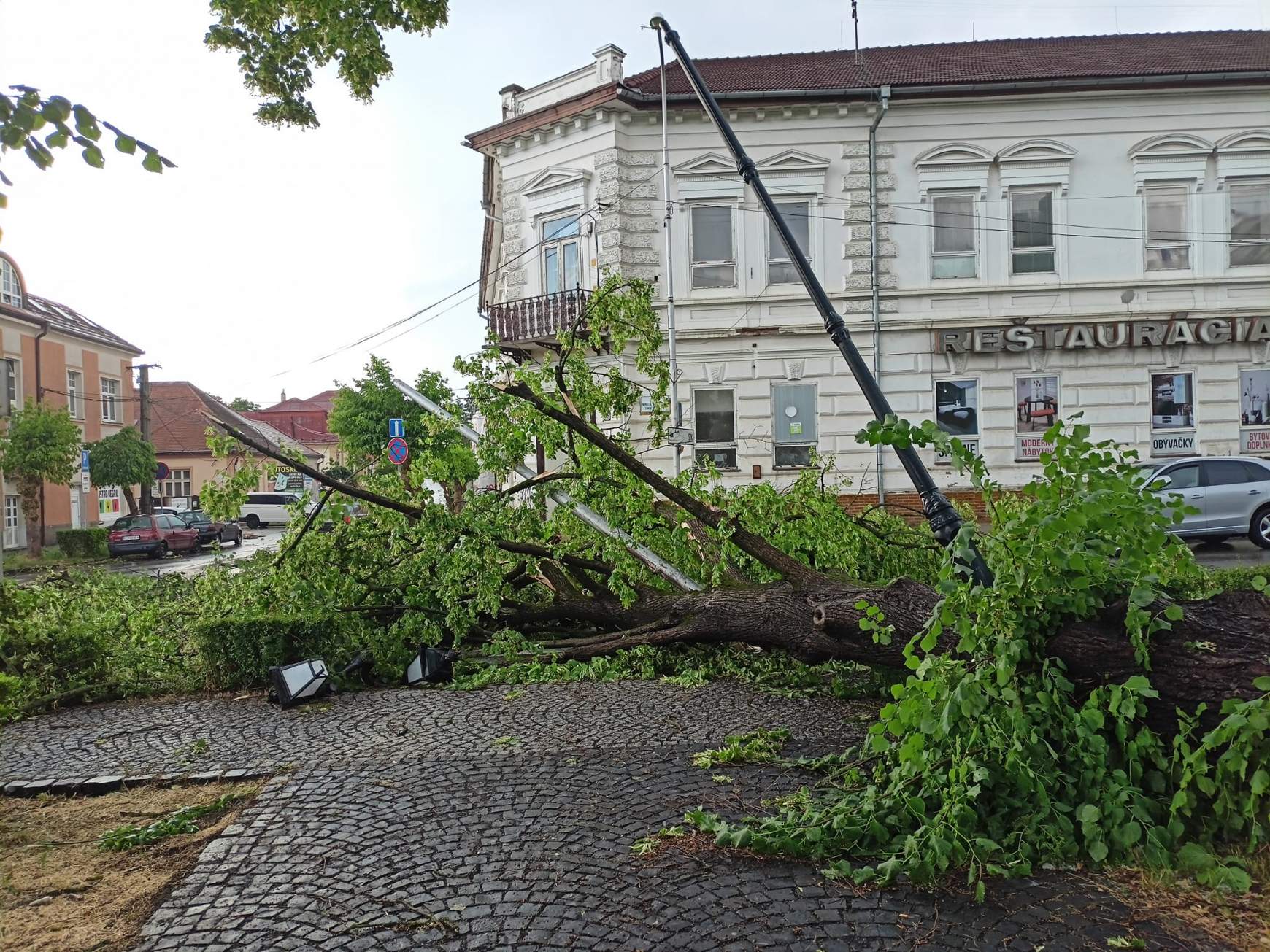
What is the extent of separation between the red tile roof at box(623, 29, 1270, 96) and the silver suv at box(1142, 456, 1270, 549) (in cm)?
897

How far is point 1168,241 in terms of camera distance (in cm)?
1995

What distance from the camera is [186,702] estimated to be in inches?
292

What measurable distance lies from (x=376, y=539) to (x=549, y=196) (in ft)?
46.6

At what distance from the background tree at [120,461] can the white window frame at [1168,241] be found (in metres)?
32.5

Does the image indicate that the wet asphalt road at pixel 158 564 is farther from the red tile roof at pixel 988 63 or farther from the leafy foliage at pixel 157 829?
Result: the leafy foliage at pixel 157 829

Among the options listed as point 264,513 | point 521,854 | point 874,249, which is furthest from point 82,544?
point 521,854

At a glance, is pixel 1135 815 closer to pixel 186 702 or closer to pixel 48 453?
pixel 186 702

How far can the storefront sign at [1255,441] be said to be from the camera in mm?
19953

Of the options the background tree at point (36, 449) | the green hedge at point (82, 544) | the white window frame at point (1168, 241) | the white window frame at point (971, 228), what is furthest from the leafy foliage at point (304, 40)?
the green hedge at point (82, 544)

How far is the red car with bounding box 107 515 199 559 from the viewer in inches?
1217

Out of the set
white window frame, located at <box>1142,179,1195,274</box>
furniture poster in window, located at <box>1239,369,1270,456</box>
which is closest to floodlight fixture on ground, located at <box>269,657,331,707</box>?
white window frame, located at <box>1142,179,1195,274</box>

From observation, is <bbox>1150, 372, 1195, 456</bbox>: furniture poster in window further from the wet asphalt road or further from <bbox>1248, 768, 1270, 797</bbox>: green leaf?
the wet asphalt road

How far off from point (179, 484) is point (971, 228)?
5420 centimetres

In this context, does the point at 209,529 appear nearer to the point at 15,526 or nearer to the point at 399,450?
the point at 15,526
